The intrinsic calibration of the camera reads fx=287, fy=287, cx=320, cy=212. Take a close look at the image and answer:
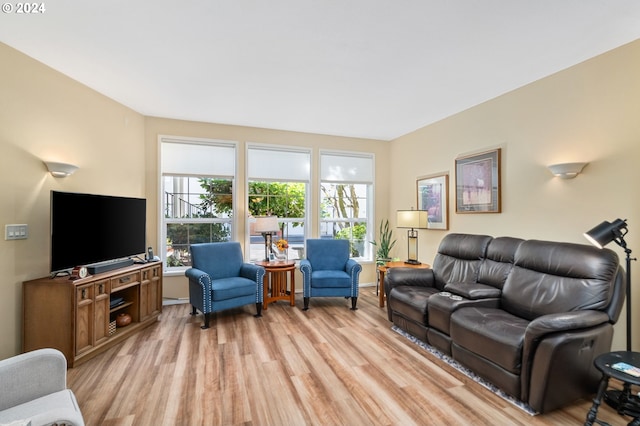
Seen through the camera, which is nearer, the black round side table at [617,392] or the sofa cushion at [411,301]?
the black round side table at [617,392]

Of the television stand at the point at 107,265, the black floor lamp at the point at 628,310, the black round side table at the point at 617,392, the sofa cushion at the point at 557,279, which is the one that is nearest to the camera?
the black round side table at the point at 617,392

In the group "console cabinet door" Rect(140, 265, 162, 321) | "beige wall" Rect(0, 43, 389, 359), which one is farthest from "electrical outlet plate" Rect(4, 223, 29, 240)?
"console cabinet door" Rect(140, 265, 162, 321)

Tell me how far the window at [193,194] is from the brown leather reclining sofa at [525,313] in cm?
287

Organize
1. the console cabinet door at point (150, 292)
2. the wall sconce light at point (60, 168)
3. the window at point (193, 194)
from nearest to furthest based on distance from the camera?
the wall sconce light at point (60, 168), the console cabinet door at point (150, 292), the window at point (193, 194)

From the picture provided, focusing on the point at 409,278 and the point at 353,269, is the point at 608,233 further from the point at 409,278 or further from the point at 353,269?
the point at 353,269

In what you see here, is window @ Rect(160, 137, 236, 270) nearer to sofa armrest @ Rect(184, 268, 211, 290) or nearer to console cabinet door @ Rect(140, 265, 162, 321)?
console cabinet door @ Rect(140, 265, 162, 321)

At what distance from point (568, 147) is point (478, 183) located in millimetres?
1024

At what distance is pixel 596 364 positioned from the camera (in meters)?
1.85

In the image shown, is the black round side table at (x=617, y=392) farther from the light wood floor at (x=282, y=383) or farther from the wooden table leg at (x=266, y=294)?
the wooden table leg at (x=266, y=294)

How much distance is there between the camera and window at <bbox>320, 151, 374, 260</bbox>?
521cm

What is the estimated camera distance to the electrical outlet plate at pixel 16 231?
8.06 feet

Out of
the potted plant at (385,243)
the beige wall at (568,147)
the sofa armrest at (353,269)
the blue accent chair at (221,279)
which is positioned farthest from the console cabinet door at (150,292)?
the beige wall at (568,147)

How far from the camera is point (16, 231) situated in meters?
2.52

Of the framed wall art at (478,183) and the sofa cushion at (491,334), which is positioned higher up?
the framed wall art at (478,183)
